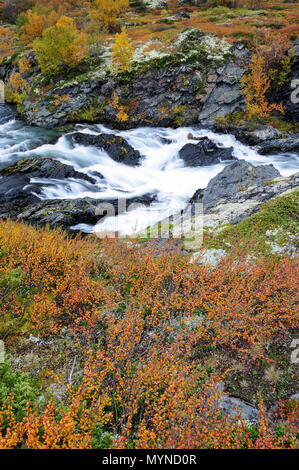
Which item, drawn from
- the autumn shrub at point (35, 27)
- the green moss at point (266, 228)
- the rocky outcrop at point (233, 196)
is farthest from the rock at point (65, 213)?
the autumn shrub at point (35, 27)

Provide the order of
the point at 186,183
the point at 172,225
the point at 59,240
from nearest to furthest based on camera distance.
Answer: the point at 59,240, the point at 172,225, the point at 186,183

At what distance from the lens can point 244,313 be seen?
6285mm

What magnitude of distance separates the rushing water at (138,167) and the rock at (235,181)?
2815 millimetres

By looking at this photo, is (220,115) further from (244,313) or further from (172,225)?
(244,313)

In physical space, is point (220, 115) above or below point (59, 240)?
above

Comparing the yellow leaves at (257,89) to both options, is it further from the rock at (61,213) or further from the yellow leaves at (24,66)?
the yellow leaves at (24,66)

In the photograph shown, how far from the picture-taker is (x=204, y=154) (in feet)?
77.8

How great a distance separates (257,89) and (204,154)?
12.2 metres

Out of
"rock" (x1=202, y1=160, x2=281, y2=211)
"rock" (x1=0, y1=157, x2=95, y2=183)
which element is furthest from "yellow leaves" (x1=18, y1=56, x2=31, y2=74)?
"rock" (x1=202, y1=160, x2=281, y2=211)

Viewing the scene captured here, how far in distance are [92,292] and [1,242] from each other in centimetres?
344

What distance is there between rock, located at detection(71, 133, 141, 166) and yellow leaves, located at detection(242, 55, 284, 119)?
563 inches

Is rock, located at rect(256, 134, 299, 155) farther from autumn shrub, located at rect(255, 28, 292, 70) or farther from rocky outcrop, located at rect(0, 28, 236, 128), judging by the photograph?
autumn shrub, located at rect(255, 28, 292, 70)

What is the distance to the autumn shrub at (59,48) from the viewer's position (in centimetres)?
3141
